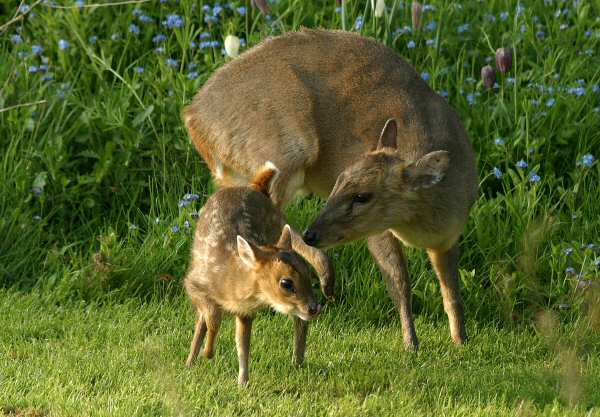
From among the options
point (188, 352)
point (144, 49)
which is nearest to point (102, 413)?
point (188, 352)

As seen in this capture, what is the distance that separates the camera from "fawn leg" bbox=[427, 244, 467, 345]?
6512mm

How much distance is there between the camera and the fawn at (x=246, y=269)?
5117 mm

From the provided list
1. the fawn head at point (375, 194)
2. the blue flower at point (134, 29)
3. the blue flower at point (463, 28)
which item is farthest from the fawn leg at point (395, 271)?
the blue flower at point (134, 29)

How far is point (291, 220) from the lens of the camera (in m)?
7.25

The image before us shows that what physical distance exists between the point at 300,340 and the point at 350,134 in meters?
1.42

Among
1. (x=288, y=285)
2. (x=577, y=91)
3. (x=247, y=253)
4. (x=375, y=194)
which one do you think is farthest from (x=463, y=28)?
(x=288, y=285)

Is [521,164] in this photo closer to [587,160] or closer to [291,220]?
Result: [587,160]

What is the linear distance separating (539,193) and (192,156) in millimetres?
2162

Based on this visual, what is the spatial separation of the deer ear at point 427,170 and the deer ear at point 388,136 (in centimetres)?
26

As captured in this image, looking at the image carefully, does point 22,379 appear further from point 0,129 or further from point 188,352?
point 0,129

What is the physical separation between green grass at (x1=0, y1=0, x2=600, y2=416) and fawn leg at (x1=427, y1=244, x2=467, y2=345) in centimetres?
12

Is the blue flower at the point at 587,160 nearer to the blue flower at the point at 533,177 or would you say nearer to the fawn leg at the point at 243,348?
the blue flower at the point at 533,177

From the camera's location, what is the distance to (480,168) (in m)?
7.54

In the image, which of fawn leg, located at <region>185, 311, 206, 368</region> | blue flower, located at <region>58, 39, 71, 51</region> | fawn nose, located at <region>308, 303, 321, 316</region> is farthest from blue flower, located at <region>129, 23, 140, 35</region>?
fawn nose, located at <region>308, 303, 321, 316</region>
